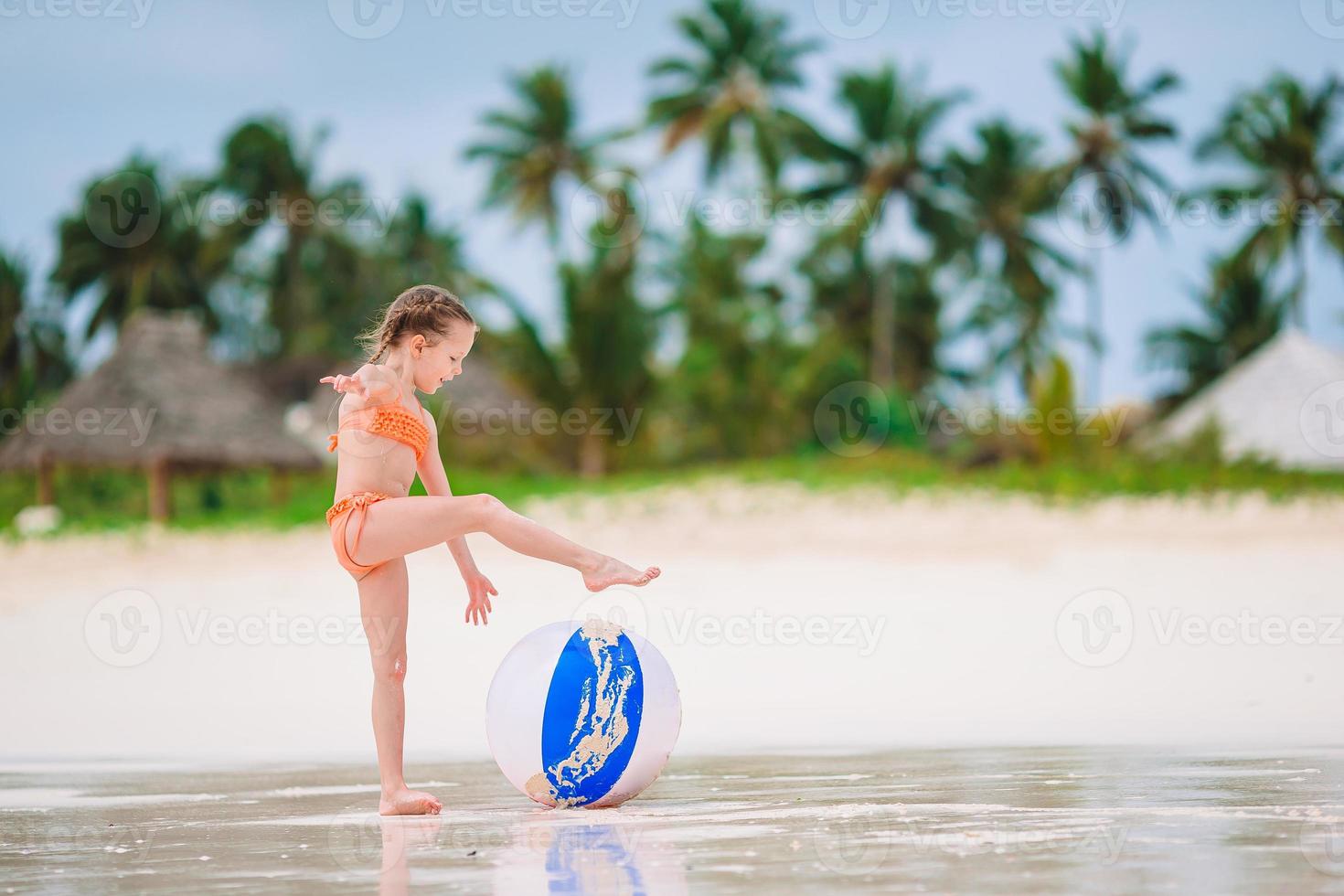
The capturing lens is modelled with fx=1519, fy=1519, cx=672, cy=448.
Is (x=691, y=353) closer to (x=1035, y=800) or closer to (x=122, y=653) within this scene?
(x=122, y=653)

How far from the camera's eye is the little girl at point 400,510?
15.6ft

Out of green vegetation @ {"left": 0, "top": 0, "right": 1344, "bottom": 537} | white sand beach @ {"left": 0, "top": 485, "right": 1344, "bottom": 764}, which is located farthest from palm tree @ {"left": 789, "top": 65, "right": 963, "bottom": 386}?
white sand beach @ {"left": 0, "top": 485, "right": 1344, "bottom": 764}

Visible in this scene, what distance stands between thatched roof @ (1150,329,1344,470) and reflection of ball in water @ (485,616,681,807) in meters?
29.2

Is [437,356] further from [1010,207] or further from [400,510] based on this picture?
[1010,207]

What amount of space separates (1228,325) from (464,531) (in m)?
41.9

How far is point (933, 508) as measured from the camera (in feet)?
62.3

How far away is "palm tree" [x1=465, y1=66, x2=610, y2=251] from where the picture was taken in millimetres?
43188

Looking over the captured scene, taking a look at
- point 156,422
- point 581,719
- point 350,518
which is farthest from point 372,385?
point 156,422

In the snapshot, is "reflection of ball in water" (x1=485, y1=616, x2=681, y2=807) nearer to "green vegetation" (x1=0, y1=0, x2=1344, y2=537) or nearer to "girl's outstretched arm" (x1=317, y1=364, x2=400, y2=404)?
"girl's outstretched arm" (x1=317, y1=364, x2=400, y2=404)

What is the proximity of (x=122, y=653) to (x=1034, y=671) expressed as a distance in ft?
24.5

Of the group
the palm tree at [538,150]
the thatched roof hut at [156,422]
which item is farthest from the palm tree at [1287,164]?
the thatched roof hut at [156,422]

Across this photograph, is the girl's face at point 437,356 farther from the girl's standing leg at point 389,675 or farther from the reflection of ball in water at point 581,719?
the reflection of ball in water at point 581,719

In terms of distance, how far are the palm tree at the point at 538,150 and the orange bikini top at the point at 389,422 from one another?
126ft

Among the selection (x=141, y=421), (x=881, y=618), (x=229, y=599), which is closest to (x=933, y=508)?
(x=881, y=618)
